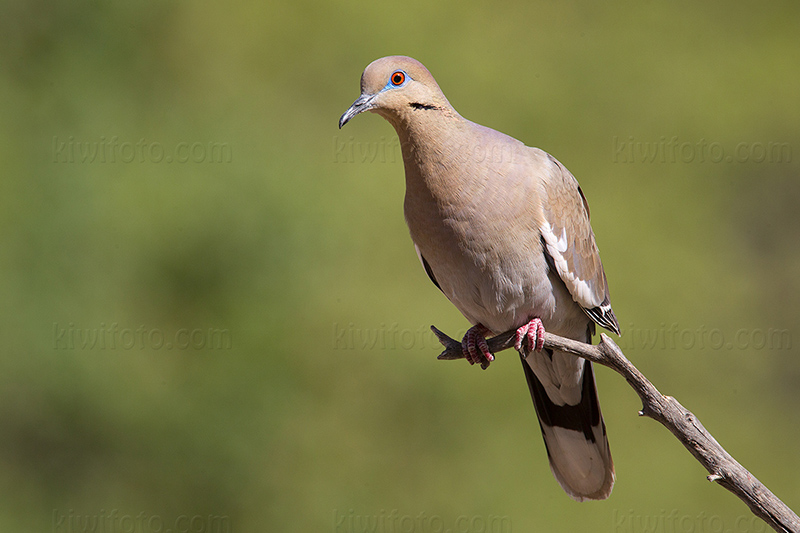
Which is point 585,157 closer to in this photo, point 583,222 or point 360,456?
point 360,456

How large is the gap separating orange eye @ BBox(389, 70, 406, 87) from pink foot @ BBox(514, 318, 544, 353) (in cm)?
94

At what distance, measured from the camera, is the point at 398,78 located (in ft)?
8.59

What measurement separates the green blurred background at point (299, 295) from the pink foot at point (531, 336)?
3.53 meters

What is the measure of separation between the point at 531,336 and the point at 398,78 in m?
0.99

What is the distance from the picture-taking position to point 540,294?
9.06ft

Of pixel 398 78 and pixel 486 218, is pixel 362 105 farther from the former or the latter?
pixel 486 218

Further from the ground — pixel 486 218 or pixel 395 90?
pixel 395 90

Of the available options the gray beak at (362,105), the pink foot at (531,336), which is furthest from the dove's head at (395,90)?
the pink foot at (531,336)

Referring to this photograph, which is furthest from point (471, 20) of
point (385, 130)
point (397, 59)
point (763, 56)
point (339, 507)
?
point (397, 59)

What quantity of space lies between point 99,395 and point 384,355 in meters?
2.47

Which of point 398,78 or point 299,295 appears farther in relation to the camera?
point 299,295

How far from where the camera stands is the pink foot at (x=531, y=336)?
2.67 meters

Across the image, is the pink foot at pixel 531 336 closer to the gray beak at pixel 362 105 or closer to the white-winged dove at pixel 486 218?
the white-winged dove at pixel 486 218

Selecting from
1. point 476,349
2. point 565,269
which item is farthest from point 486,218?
point 476,349
